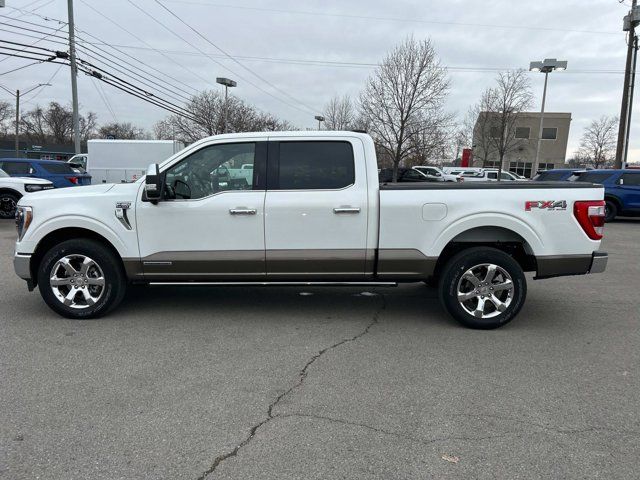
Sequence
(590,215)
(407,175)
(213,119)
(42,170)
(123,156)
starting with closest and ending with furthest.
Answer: (590,215) < (42,170) < (123,156) < (407,175) < (213,119)

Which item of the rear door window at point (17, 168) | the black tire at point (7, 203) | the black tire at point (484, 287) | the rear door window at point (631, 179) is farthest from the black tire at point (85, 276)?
the rear door window at point (631, 179)

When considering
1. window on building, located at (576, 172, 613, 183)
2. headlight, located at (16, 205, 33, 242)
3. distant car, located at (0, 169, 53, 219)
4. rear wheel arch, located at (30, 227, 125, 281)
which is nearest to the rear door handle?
rear wheel arch, located at (30, 227, 125, 281)

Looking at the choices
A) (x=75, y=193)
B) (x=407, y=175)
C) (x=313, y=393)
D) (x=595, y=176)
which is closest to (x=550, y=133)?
(x=407, y=175)

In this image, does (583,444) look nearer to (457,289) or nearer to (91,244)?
(457,289)

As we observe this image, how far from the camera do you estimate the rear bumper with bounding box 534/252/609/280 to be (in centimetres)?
500

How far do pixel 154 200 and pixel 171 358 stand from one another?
166cm

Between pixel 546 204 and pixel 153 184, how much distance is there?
398 centimetres

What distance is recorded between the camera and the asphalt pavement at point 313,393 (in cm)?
276

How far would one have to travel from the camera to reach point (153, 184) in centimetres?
475

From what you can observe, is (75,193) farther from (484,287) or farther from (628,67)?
(628,67)

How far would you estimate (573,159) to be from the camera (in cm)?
7744

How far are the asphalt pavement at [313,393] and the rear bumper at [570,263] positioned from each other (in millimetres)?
662

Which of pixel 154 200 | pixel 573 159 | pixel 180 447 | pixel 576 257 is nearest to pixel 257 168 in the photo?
pixel 154 200

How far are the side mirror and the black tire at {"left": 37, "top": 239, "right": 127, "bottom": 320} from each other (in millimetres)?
842
